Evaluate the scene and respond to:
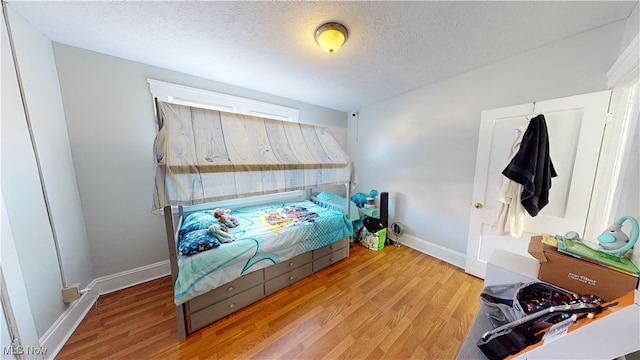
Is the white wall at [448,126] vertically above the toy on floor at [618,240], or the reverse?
the white wall at [448,126]

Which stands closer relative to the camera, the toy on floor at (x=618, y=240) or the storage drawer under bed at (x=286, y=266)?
the toy on floor at (x=618, y=240)

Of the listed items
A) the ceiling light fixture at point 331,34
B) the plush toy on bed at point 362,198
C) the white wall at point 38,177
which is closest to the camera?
the white wall at point 38,177

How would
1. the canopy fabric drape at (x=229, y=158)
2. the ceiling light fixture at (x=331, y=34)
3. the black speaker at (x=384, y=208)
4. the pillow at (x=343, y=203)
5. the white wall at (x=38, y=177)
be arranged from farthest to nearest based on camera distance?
the black speaker at (x=384, y=208) → the pillow at (x=343, y=203) → the ceiling light fixture at (x=331, y=34) → the canopy fabric drape at (x=229, y=158) → the white wall at (x=38, y=177)

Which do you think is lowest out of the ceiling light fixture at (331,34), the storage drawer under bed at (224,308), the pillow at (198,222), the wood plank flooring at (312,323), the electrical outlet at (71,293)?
the wood plank flooring at (312,323)

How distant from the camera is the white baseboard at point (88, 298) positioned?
51.6 inches

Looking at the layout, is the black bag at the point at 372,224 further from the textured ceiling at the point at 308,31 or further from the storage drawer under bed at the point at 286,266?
the textured ceiling at the point at 308,31

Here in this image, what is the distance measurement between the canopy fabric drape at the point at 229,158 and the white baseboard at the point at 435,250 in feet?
5.38

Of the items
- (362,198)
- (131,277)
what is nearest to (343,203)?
(362,198)

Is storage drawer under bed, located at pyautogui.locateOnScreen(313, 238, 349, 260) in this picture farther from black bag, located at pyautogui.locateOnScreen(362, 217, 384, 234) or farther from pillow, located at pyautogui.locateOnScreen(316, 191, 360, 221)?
black bag, located at pyautogui.locateOnScreen(362, 217, 384, 234)

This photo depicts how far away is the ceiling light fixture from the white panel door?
1747mm

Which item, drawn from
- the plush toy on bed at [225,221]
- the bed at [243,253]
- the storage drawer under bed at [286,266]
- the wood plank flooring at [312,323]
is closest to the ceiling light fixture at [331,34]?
the bed at [243,253]

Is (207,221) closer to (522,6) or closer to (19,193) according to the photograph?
(19,193)

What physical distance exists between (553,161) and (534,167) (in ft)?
1.29

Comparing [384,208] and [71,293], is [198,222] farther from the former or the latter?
[384,208]
